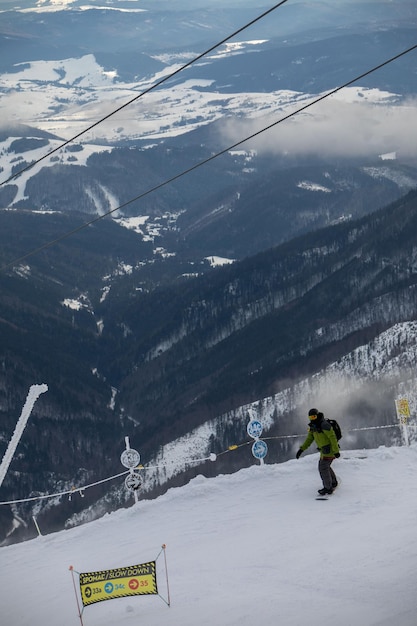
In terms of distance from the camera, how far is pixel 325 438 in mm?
35781

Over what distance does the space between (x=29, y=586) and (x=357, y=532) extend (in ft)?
35.8

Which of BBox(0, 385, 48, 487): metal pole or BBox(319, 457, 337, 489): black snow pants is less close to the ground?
BBox(0, 385, 48, 487): metal pole

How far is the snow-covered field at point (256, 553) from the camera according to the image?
87.4ft

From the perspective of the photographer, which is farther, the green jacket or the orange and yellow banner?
→ the green jacket

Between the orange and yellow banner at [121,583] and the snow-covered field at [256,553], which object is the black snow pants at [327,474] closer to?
the snow-covered field at [256,553]

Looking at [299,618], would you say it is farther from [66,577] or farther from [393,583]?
[66,577]

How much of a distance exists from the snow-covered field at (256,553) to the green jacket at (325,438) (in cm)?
175

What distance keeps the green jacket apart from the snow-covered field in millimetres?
1748

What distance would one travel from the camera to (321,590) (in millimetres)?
27141

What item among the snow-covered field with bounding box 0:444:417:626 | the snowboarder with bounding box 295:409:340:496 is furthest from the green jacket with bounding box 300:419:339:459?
the snow-covered field with bounding box 0:444:417:626

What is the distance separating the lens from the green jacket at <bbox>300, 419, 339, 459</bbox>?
35562 millimetres

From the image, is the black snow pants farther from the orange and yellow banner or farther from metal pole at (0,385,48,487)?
metal pole at (0,385,48,487)

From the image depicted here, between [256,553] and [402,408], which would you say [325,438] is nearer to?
[256,553]

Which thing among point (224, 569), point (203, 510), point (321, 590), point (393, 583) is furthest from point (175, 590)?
point (203, 510)
